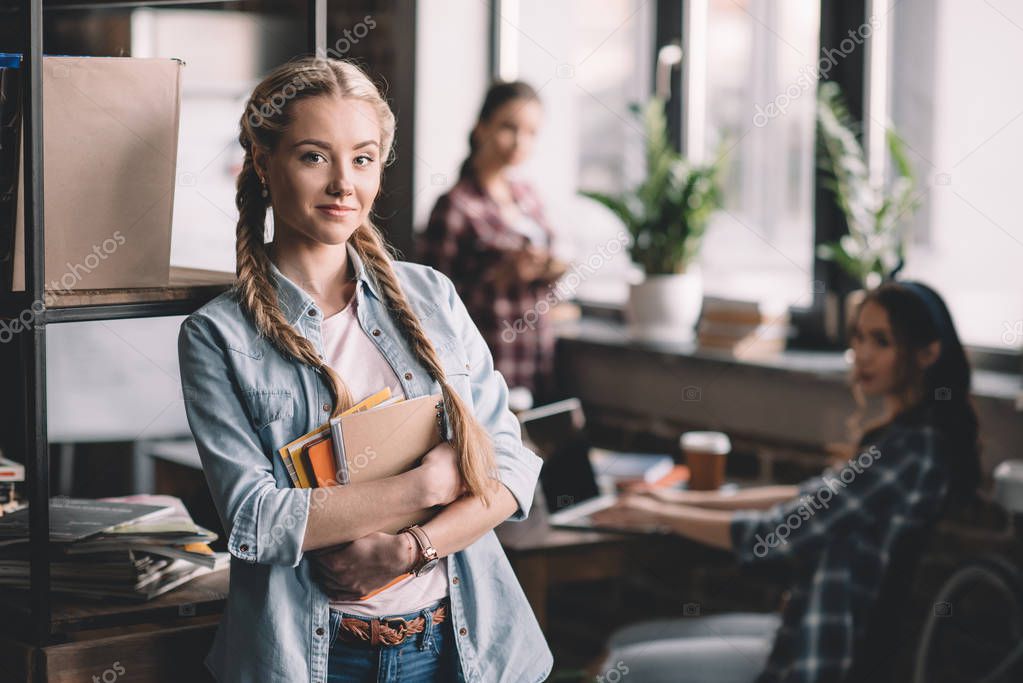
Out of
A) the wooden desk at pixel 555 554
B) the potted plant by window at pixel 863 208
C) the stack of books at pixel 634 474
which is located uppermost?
the potted plant by window at pixel 863 208

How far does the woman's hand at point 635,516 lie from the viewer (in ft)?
8.23

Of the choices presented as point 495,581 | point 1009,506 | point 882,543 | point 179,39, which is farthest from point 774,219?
point 495,581

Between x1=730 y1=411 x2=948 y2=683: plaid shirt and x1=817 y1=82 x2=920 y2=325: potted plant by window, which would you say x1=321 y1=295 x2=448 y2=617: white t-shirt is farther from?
x1=817 y1=82 x2=920 y2=325: potted plant by window

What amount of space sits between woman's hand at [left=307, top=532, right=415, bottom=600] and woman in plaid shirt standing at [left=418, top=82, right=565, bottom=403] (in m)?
2.41

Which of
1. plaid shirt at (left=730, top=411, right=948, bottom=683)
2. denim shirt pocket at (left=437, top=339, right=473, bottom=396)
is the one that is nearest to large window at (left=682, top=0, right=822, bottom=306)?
plaid shirt at (left=730, top=411, right=948, bottom=683)

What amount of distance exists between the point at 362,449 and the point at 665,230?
8.17 ft

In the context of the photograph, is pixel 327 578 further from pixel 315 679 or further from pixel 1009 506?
pixel 1009 506

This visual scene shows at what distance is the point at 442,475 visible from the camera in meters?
1.47

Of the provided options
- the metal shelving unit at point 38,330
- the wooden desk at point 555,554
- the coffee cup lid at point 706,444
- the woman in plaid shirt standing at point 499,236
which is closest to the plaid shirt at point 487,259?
the woman in plaid shirt standing at point 499,236

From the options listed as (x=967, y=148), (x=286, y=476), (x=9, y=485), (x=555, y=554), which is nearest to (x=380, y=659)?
(x=286, y=476)

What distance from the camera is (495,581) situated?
1570mm

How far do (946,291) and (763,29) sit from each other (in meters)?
1.08

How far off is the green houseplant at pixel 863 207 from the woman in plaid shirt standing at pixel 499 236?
88 cm

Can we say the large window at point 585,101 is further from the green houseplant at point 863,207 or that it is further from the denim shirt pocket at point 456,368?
the denim shirt pocket at point 456,368
